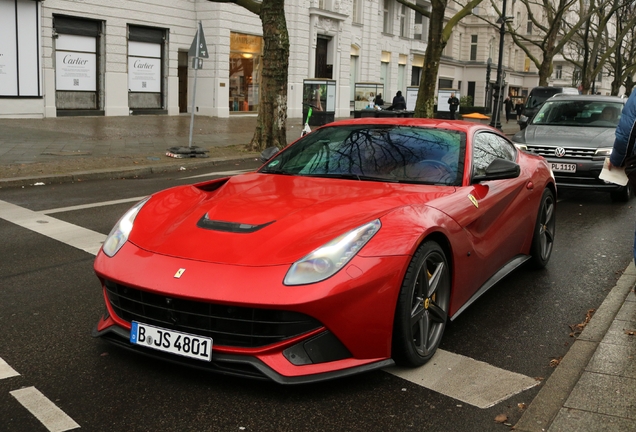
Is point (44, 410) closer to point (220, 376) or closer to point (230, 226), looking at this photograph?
point (220, 376)

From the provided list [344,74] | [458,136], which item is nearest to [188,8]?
[344,74]

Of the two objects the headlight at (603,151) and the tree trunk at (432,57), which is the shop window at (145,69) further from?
the headlight at (603,151)

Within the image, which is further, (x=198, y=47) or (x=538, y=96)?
(x=538, y=96)

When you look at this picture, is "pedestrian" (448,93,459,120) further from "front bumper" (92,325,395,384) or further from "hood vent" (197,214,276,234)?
"front bumper" (92,325,395,384)

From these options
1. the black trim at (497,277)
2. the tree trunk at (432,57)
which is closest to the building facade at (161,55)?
the tree trunk at (432,57)

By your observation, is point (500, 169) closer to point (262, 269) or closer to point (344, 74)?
point (262, 269)

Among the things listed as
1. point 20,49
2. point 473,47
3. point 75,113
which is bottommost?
point 75,113

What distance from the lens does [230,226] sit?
3.85m

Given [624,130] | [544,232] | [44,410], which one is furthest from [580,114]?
[44,410]

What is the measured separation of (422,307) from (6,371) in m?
2.24

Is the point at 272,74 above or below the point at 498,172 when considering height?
above

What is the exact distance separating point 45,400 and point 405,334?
5.90 feet

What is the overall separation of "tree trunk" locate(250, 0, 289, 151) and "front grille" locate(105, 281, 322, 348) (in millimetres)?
13617

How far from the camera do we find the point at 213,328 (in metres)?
3.41
